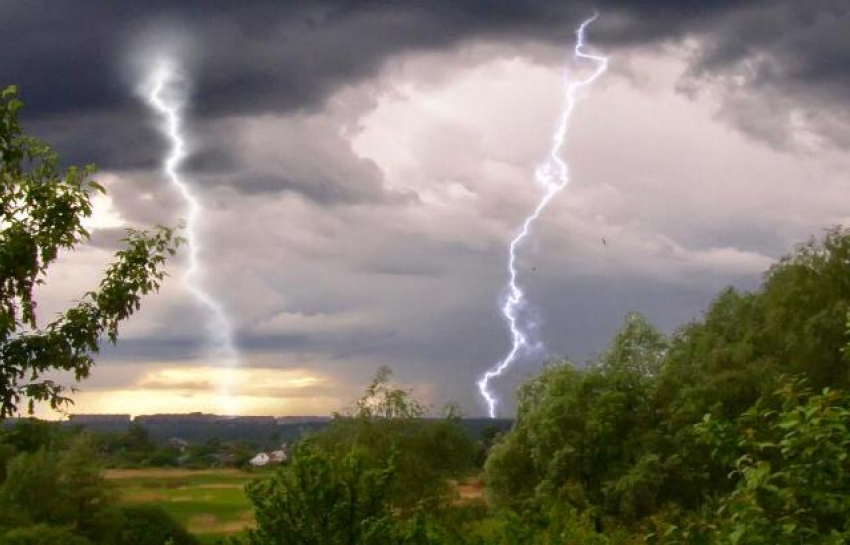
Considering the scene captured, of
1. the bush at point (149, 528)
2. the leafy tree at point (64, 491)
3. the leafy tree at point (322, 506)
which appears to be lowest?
the bush at point (149, 528)

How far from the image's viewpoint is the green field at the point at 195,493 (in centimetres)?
6662

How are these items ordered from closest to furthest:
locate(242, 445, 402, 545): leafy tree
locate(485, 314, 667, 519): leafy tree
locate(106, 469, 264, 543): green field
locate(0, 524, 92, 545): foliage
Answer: locate(242, 445, 402, 545): leafy tree
locate(0, 524, 92, 545): foliage
locate(485, 314, 667, 519): leafy tree
locate(106, 469, 264, 543): green field

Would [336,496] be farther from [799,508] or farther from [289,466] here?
[799,508]

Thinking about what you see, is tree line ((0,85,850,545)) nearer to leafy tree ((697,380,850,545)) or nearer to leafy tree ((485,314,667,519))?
leafy tree ((485,314,667,519))

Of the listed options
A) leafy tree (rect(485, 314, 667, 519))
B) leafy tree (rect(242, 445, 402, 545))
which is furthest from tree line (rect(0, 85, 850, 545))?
leafy tree (rect(242, 445, 402, 545))

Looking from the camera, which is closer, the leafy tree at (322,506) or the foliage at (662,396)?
the leafy tree at (322,506)

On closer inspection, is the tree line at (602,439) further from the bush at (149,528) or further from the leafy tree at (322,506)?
the leafy tree at (322,506)

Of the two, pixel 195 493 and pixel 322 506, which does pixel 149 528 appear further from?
pixel 322 506

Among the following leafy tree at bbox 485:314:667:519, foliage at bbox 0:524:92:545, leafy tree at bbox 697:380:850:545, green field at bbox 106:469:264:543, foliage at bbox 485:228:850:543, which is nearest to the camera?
leafy tree at bbox 697:380:850:545

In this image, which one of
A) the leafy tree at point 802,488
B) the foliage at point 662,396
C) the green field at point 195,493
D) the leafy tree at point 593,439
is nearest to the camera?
the leafy tree at point 802,488

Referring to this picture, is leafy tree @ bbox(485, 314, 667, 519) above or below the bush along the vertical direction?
above

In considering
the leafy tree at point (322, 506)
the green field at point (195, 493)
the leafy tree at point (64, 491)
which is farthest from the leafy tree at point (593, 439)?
the leafy tree at point (322, 506)

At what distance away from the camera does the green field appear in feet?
219

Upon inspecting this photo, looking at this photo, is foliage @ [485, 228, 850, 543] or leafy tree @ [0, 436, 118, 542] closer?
foliage @ [485, 228, 850, 543]
